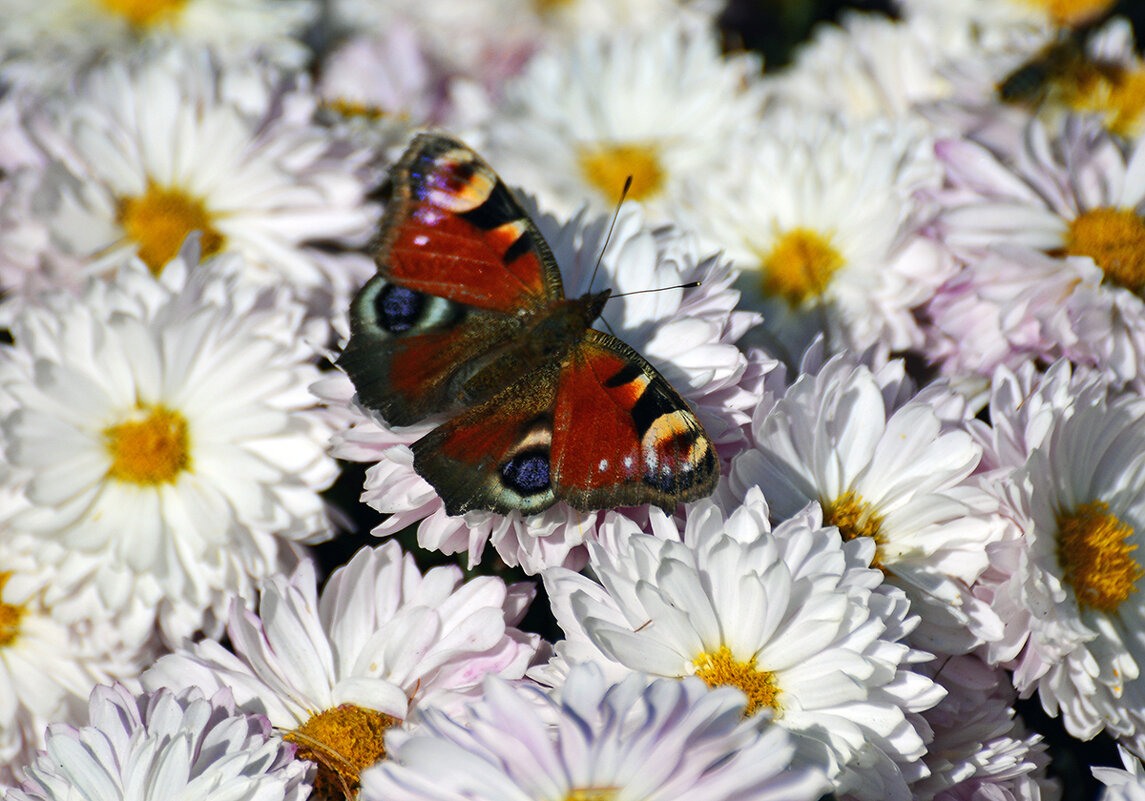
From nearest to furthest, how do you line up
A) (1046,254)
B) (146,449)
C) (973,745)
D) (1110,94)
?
1. (973,745)
2. (146,449)
3. (1046,254)
4. (1110,94)

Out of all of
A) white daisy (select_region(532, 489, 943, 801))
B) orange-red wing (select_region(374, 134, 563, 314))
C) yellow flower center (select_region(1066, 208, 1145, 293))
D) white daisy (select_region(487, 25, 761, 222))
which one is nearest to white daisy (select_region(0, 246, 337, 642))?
orange-red wing (select_region(374, 134, 563, 314))

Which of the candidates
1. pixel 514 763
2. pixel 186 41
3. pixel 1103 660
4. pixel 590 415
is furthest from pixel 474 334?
pixel 186 41

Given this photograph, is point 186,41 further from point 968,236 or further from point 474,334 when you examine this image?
point 968,236

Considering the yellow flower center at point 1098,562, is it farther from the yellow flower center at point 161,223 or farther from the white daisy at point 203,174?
the yellow flower center at point 161,223

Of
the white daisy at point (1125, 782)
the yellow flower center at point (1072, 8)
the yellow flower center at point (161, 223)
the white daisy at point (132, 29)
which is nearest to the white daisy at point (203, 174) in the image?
the yellow flower center at point (161, 223)

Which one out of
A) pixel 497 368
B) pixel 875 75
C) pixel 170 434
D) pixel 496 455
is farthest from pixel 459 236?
pixel 875 75

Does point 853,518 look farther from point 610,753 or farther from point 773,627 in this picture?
point 610,753
